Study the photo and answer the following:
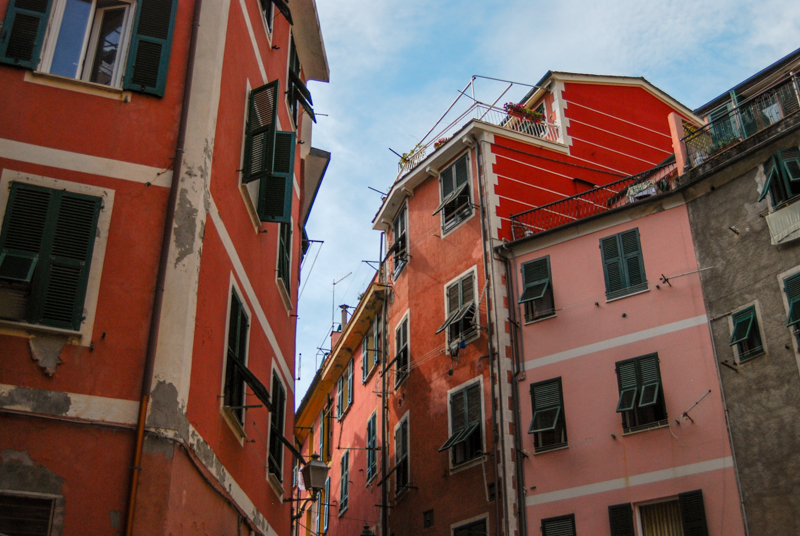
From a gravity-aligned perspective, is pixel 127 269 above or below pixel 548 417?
below

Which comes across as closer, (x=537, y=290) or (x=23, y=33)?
(x=23, y=33)

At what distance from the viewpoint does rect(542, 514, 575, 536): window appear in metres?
17.3

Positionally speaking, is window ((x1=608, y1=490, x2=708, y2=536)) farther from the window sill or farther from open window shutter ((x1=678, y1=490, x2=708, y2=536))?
the window sill

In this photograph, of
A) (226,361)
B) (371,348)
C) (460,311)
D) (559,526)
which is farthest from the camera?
(371,348)

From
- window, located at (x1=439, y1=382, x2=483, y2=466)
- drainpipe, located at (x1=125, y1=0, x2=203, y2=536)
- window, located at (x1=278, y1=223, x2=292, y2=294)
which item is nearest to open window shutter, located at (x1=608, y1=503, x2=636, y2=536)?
window, located at (x1=439, y1=382, x2=483, y2=466)

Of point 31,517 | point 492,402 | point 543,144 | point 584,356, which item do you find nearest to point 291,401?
point 492,402

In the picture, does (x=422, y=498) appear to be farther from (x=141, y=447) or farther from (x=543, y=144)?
(x=141, y=447)

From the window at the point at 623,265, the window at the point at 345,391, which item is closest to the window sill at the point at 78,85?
the window at the point at 623,265

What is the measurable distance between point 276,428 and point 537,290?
781 cm

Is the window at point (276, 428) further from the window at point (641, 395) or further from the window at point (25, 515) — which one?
the window at point (641, 395)

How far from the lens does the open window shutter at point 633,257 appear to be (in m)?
Answer: 18.4

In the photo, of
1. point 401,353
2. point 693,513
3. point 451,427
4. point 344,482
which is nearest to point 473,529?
point 451,427

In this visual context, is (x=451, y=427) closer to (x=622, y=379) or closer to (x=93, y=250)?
(x=622, y=379)

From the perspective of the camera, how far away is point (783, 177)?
16.1 metres
